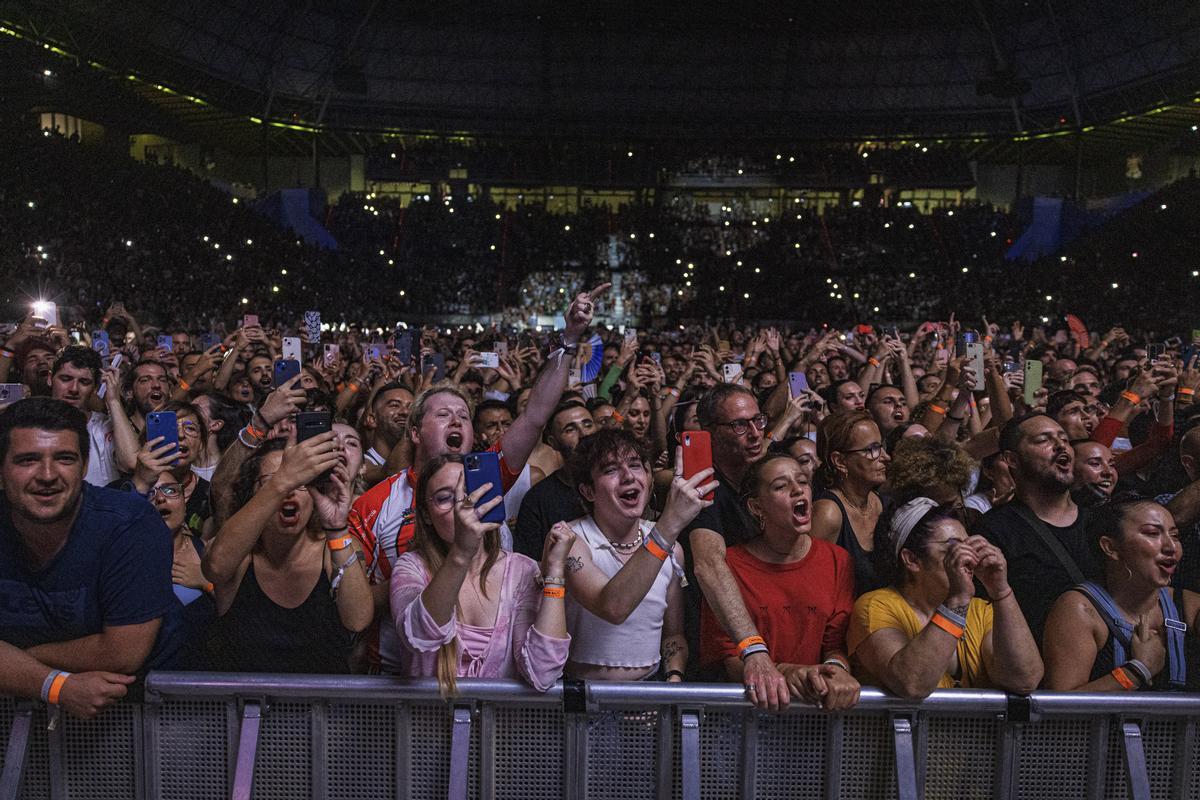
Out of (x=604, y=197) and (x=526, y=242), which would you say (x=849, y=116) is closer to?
(x=604, y=197)

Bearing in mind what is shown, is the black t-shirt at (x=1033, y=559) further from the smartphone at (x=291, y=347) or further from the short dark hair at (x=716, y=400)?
the smartphone at (x=291, y=347)

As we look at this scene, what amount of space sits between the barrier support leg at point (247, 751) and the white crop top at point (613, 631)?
35.8 inches

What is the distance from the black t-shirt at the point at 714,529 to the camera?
3.25 m

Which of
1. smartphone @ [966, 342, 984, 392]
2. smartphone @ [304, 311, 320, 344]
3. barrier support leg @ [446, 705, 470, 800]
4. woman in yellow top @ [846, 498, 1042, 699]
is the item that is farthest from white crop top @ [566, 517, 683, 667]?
smartphone @ [304, 311, 320, 344]

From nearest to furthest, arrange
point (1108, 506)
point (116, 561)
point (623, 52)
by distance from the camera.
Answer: point (116, 561) < point (1108, 506) < point (623, 52)

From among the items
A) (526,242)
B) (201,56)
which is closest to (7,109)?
(201,56)

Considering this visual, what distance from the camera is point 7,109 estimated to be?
25.0 meters

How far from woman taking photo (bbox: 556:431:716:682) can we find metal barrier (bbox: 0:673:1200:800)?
301mm

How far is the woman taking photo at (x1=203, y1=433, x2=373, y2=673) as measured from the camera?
2664mm

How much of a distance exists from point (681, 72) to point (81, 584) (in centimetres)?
3635

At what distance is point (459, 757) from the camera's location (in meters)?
2.47

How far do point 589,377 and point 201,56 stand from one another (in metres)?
27.8

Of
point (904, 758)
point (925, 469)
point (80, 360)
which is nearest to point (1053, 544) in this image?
point (925, 469)

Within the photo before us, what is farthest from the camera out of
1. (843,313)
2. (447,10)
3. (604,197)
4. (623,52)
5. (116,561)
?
(604,197)
